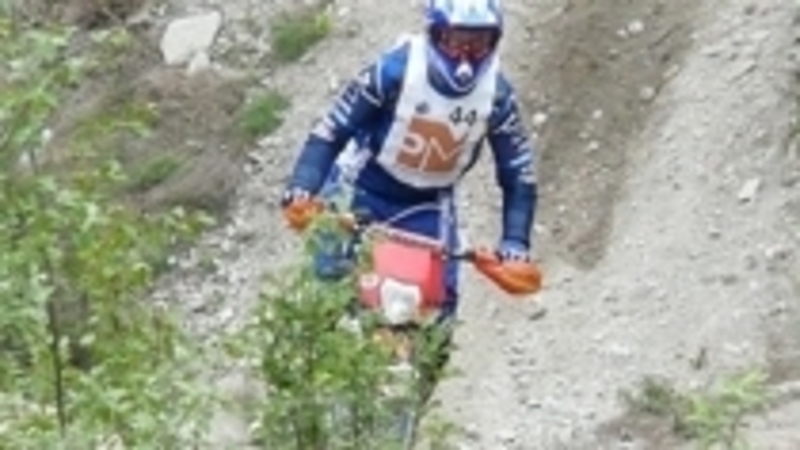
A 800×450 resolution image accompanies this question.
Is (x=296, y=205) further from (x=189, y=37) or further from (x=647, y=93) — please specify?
(x=189, y=37)

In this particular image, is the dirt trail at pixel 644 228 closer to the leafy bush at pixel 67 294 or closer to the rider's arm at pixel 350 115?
the rider's arm at pixel 350 115

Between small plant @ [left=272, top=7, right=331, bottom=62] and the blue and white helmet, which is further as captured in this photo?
small plant @ [left=272, top=7, right=331, bottom=62]

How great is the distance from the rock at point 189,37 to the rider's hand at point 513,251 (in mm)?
6166

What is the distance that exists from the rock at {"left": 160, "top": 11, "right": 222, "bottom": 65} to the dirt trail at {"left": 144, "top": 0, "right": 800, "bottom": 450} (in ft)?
0.49

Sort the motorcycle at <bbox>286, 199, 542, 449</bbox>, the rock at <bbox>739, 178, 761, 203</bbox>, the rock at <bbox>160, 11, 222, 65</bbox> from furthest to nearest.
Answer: the rock at <bbox>160, 11, 222, 65</bbox>, the rock at <bbox>739, 178, 761, 203</bbox>, the motorcycle at <bbox>286, 199, 542, 449</bbox>

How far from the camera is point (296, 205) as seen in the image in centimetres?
714

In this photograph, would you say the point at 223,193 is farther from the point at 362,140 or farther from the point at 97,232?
the point at 97,232

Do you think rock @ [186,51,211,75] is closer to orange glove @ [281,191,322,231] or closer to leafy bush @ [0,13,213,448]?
orange glove @ [281,191,322,231]

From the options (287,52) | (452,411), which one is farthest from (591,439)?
(287,52)

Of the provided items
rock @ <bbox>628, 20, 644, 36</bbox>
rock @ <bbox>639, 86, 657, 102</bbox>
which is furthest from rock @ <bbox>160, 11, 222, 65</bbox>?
rock @ <bbox>639, 86, 657, 102</bbox>

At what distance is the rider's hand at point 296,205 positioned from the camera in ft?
23.0

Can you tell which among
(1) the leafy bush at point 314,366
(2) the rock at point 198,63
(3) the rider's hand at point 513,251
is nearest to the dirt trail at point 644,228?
(3) the rider's hand at point 513,251

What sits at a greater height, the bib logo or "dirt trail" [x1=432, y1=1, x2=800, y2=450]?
the bib logo

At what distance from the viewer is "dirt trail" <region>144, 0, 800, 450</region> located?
396 inches
